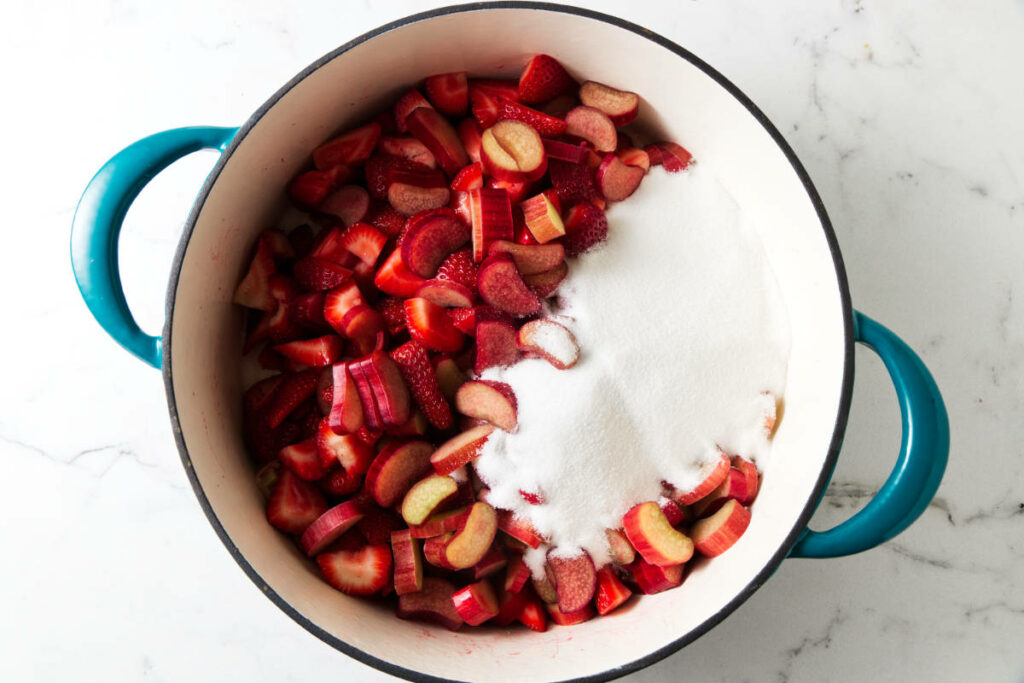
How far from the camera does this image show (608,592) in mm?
1122

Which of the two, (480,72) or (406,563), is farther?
(480,72)

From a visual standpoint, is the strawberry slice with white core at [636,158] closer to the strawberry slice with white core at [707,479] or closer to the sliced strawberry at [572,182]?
the sliced strawberry at [572,182]

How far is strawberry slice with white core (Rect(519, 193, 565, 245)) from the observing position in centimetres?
112

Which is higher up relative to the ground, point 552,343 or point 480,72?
point 480,72

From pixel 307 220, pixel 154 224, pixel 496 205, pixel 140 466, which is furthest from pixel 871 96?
pixel 140 466

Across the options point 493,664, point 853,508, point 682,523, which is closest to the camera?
point 493,664

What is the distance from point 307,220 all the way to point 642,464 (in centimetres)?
68

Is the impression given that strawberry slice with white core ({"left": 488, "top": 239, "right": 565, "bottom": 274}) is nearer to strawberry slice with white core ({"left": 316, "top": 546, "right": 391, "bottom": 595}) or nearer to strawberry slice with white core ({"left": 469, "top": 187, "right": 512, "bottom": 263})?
strawberry slice with white core ({"left": 469, "top": 187, "right": 512, "bottom": 263})

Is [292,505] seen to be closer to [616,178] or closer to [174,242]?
[174,242]

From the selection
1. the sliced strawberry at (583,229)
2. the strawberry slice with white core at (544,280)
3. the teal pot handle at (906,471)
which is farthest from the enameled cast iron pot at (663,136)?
the strawberry slice with white core at (544,280)

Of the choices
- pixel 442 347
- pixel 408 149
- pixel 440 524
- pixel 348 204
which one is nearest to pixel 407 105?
pixel 408 149

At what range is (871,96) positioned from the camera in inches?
51.8

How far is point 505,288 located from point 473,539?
37 centimetres

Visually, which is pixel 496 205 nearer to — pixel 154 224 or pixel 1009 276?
pixel 154 224
